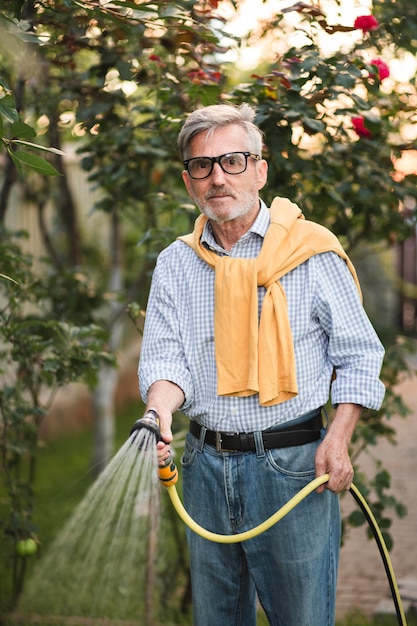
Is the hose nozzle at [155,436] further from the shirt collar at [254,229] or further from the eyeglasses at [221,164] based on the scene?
the eyeglasses at [221,164]

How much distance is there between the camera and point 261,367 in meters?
2.42

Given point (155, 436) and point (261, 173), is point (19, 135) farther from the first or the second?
point (155, 436)

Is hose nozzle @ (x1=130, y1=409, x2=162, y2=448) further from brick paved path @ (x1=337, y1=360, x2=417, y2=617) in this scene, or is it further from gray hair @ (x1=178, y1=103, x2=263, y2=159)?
brick paved path @ (x1=337, y1=360, x2=417, y2=617)

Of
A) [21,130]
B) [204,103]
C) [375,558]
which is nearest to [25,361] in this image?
[204,103]

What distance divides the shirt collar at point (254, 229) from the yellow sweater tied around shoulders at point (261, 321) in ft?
0.21

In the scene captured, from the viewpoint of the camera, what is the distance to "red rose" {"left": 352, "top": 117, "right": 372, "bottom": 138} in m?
3.35

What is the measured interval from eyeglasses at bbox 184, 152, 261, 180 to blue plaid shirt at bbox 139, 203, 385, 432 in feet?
0.55

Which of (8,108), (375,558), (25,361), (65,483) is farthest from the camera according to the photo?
(65,483)

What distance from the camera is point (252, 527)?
2506 millimetres

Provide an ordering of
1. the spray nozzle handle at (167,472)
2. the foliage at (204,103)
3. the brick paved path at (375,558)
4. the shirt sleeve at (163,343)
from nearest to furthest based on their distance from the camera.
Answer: the spray nozzle handle at (167,472) < the shirt sleeve at (163,343) < the foliage at (204,103) < the brick paved path at (375,558)

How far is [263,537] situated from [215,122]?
1.25 m

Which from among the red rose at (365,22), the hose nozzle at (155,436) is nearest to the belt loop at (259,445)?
the hose nozzle at (155,436)

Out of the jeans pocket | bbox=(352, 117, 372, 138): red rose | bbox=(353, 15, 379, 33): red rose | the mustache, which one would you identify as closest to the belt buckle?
the jeans pocket

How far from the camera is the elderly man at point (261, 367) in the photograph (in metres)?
2.43
